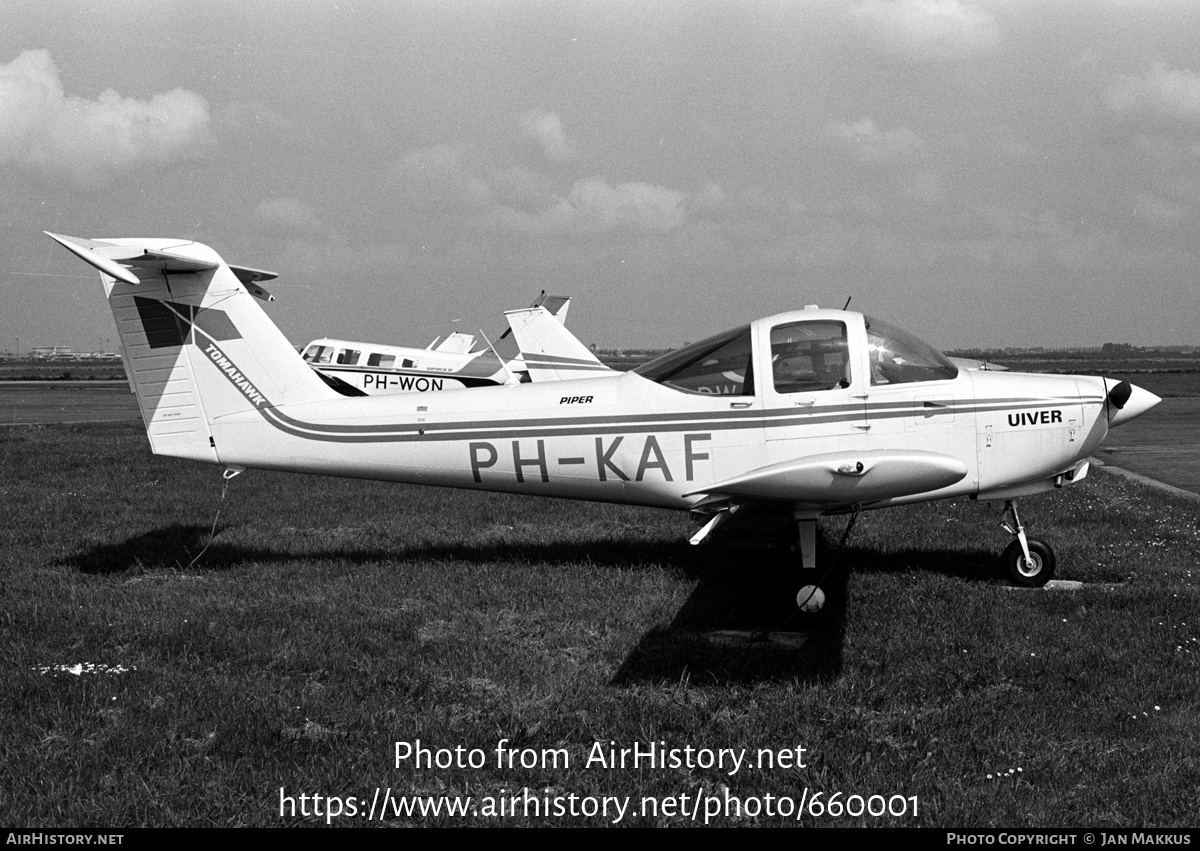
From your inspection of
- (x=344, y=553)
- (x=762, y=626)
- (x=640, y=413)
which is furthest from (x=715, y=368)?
(x=344, y=553)

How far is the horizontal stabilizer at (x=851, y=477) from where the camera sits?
589 cm

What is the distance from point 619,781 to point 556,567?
406cm

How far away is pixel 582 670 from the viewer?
5.83m

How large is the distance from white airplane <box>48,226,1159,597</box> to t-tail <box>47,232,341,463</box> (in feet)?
0.04

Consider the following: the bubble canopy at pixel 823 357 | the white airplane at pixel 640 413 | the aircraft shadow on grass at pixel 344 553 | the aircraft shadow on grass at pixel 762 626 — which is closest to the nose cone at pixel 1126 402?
the white airplane at pixel 640 413

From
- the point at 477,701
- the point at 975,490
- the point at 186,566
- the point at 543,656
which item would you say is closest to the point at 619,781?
the point at 477,701

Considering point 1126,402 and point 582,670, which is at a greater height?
point 1126,402

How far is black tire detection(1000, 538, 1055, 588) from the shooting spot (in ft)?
25.3

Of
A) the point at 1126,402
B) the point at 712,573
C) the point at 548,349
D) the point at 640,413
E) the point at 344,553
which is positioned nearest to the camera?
the point at 1126,402

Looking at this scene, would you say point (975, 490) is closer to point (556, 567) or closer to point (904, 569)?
point (904, 569)

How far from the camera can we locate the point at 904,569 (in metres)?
8.41

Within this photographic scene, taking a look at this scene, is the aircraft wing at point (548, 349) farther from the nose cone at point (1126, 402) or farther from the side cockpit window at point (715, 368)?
the nose cone at point (1126, 402)

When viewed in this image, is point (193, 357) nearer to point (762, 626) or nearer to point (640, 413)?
point (640, 413)

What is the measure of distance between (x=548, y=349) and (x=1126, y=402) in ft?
43.6
